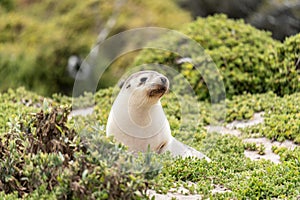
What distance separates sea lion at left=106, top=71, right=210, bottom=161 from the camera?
5551 millimetres

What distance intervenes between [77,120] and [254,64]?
4871mm

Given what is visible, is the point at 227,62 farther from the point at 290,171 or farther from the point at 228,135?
the point at 290,171

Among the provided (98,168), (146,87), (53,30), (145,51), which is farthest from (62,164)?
(53,30)

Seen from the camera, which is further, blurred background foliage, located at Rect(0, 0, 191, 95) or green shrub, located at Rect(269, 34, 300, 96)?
blurred background foliage, located at Rect(0, 0, 191, 95)

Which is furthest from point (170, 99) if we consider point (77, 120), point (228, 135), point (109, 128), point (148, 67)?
point (77, 120)

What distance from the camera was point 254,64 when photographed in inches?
375

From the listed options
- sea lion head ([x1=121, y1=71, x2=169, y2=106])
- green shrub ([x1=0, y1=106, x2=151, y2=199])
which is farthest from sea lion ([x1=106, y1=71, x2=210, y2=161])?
green shrub ([x1=0, y1=106, x2=151, y2=199])

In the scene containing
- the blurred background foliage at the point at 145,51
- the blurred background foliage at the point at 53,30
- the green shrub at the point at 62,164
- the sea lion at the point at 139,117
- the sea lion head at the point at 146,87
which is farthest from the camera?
the blurred background foliage at the point at 53,30

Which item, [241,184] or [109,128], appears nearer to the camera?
[241,184]

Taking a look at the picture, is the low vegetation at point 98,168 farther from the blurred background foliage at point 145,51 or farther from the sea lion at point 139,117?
the blurred background foliage at point 145,51

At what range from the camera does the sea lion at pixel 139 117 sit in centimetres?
555

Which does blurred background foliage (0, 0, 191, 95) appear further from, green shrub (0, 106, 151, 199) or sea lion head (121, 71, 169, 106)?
green shrub (0, 106, 151, 199)

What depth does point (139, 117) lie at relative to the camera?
5.59 m

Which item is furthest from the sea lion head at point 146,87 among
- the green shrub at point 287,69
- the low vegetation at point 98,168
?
the green shrub at point 287,69
